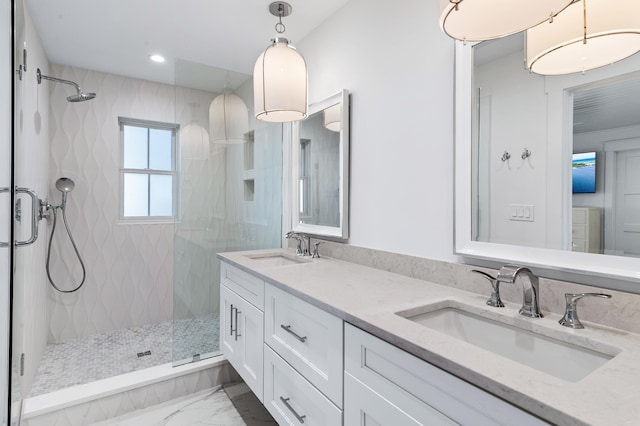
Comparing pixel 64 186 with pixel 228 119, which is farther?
pixel 64 186

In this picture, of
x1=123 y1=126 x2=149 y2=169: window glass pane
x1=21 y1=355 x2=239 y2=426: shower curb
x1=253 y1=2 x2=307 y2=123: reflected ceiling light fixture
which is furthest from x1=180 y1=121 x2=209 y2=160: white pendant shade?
x1=21 y1=355 x2=239 y2=426: shower curb

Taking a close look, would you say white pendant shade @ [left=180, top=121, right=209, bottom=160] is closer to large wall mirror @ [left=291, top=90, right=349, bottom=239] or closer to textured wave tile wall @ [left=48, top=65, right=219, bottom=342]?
large wall mirror @ [left=291, top=90, right=349, bottom=239]

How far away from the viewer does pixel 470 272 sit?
4.18ft

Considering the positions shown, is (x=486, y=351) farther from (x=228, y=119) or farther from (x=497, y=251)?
(x=228, y=119)

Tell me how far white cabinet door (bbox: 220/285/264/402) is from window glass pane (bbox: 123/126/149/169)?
1.91 m

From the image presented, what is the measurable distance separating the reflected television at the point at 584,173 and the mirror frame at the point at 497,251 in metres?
0.05


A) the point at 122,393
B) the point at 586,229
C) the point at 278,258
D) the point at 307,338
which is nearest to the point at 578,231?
the point at 586,229

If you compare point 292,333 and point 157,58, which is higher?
point 157,58

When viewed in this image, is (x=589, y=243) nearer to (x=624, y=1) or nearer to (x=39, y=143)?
(x=624, y=1)

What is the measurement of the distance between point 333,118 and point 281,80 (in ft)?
1.74

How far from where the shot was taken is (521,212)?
1.14m

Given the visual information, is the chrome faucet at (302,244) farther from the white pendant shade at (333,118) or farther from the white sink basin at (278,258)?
the white pendant shade at (333,118)

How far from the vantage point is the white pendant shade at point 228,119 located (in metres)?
2.30

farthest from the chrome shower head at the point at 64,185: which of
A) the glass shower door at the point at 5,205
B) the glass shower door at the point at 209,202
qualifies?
the glass shower door at the point at 5,205
